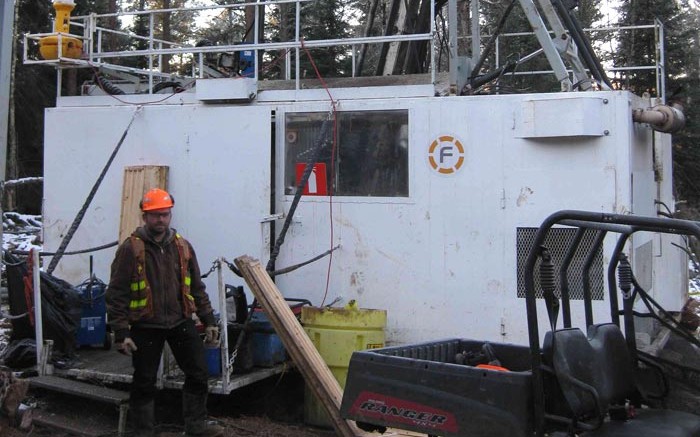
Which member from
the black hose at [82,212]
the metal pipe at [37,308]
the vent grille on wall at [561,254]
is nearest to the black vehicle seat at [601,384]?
the vent grille on wall at [561,254]

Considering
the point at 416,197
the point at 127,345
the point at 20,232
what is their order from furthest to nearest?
the point at 20,232 → the point at 416,197 → the point at 127,345

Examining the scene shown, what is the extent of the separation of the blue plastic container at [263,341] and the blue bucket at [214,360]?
1.44ft

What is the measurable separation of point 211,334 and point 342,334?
4.16 ft

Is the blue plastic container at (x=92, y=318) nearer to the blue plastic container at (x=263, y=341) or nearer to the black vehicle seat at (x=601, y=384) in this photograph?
the blue plastic container at (x=263, y=341)

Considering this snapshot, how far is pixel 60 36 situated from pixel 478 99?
4505mm

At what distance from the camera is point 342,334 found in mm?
7289

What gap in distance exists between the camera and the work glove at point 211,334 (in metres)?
6.59

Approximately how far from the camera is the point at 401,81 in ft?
26.0

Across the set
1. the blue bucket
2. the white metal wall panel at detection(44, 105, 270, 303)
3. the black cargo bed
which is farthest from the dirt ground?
the black cargo bed

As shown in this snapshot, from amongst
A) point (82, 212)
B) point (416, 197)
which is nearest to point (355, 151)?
point (416, 197)

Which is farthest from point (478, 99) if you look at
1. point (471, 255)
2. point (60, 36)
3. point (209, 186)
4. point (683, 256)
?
point (60, 36)

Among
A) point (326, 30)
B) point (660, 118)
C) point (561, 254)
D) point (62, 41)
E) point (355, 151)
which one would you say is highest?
point (326, 30)

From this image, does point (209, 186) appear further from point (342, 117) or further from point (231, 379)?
point (231, 379)

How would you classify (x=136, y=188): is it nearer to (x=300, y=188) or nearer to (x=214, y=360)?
(x=300, y=188)
